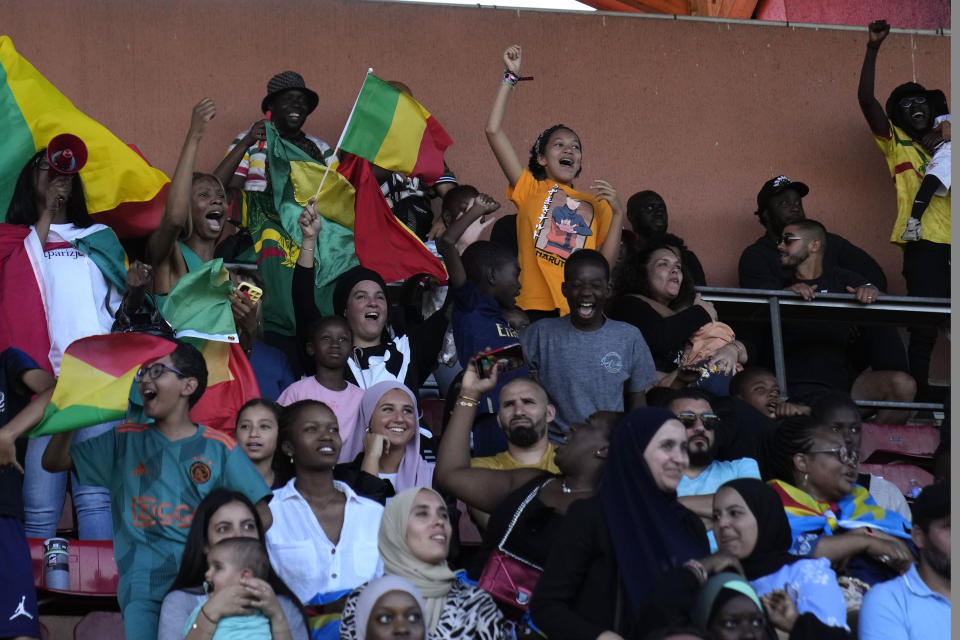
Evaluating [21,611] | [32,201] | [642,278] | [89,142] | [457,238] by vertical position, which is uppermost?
[89,142]

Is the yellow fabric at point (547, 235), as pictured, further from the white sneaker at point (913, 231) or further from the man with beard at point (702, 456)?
the white sneaker at point (913, 231)

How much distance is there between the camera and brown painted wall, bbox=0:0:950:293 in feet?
34.9

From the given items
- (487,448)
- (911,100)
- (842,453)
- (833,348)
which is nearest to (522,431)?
(487,448)

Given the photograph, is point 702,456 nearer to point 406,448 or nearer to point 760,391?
point 760,391

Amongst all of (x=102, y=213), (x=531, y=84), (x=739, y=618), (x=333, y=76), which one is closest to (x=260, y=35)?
(x=333, y=76)

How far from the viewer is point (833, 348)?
374 inches

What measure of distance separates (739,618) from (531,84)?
657 cm

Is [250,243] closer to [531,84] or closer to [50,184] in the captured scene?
[50,184]

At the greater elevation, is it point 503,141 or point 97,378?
point 503,141

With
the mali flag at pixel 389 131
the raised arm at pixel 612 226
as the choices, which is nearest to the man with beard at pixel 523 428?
the raised arm at pixel 612 226

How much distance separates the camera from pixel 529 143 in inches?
431

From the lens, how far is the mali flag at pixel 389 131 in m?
8.96

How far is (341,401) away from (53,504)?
4.53ft

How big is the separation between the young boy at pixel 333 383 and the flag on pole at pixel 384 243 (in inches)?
45.2
